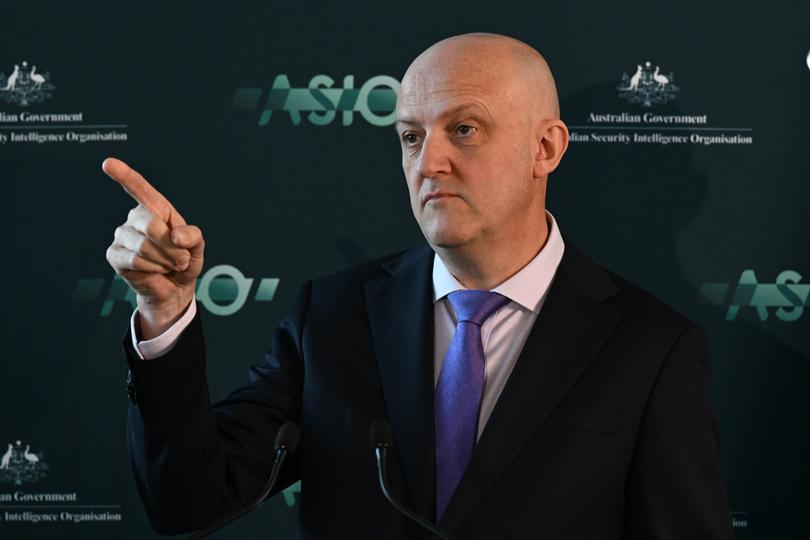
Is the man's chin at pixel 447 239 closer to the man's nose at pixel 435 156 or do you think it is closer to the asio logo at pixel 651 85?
the man's nose at pixel 435 156

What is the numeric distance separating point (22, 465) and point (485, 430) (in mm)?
1748

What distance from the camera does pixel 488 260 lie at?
2.33 m

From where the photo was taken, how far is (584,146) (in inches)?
128

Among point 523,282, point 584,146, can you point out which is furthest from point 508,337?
point 584,146

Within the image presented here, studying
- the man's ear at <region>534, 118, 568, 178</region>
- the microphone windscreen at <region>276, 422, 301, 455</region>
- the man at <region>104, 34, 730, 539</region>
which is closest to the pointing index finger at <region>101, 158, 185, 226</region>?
the man at <region>104, 34, 730, 539</region>

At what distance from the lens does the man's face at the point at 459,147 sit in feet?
7.30

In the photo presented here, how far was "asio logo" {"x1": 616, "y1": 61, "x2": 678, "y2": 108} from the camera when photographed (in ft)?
10.6

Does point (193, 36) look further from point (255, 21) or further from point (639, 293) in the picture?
point (639, 293)

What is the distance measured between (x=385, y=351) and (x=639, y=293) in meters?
0.56

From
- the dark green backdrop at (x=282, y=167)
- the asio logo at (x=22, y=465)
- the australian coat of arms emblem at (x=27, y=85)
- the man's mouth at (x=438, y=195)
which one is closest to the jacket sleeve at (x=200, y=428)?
the man's mouth at (x=438, y=195)

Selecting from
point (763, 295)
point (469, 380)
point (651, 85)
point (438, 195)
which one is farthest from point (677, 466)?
point (651, 85)

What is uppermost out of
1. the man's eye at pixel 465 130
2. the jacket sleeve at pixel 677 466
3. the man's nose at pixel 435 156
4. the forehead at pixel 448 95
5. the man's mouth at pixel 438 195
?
the forehead at pixel 448 95

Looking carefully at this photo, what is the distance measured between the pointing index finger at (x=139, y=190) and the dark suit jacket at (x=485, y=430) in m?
0.29

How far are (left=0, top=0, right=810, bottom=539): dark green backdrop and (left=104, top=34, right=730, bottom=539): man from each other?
2.80 feet
